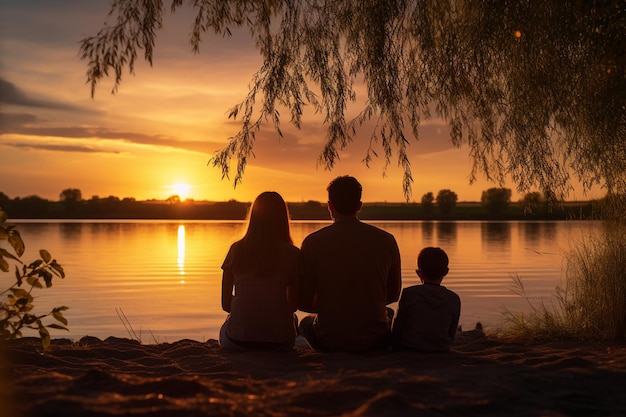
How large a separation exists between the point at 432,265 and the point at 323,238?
0.86 metres

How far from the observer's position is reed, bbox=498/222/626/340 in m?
6.88

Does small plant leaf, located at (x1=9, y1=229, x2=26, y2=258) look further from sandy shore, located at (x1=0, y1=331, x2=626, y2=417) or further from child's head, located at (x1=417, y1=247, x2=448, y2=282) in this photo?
child's head, located at (x1=417, y1=247, x2=448, y2=282)

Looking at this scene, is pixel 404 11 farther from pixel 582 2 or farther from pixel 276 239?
pixel 276 239

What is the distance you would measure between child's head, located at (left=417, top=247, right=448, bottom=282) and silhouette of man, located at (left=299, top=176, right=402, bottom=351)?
201 mm

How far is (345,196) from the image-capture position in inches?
206

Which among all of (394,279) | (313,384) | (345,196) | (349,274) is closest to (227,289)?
(349,274)

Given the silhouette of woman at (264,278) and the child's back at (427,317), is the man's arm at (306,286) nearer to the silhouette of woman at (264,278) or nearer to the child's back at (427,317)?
the silhouette of woman at (264,278)

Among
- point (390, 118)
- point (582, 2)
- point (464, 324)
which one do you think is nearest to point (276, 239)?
point (390, 118)

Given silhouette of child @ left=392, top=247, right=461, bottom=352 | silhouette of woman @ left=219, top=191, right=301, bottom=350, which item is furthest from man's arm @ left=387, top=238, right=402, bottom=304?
silhouette of woman @ left=219, top=191, right=301, bottom=350

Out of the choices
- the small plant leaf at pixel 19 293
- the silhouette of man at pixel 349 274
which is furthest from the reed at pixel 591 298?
the small plant leaf at pixel 19 293

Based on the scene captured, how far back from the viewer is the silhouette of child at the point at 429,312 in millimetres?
5155

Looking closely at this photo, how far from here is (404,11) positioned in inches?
254

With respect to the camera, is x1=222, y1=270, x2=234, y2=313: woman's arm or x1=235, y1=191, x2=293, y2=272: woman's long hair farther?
x1=222, y1=270, x2=234, y2=313: woman's arm

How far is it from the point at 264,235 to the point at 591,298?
3880mm
